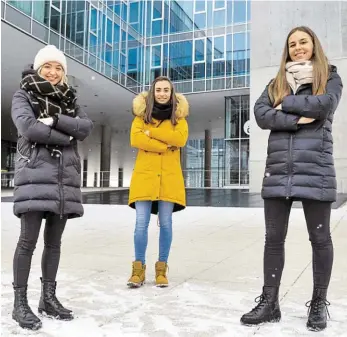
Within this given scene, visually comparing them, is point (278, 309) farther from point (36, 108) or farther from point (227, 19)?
point (227, 19)

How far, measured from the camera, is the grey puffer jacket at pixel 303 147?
8.86ft

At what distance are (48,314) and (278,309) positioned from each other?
1.53m

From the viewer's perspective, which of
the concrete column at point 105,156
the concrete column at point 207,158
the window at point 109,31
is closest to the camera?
the window at point 109,31

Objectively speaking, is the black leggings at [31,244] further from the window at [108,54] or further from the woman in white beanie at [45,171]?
the window at [108,54]

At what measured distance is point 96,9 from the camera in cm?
2505

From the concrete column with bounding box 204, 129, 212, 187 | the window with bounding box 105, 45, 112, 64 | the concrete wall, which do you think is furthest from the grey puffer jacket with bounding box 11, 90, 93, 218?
the concrete column with bounding box 204, 129, 212, 187

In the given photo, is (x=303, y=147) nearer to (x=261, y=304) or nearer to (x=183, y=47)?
(x=261, y=304)

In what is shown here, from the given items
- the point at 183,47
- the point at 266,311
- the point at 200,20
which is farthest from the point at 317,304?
the point at 200,20

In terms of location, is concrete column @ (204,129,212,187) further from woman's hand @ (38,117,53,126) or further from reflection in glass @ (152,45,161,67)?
woman's hand @ (38,117,53,126)

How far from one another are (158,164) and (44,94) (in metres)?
1.27

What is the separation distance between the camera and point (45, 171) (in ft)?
8.96

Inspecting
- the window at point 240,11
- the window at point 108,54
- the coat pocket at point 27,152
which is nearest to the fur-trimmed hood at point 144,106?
the coat pocket at point 27,152

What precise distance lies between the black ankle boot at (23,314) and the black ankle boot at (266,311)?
1292mm

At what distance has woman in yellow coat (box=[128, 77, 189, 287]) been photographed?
363cm
